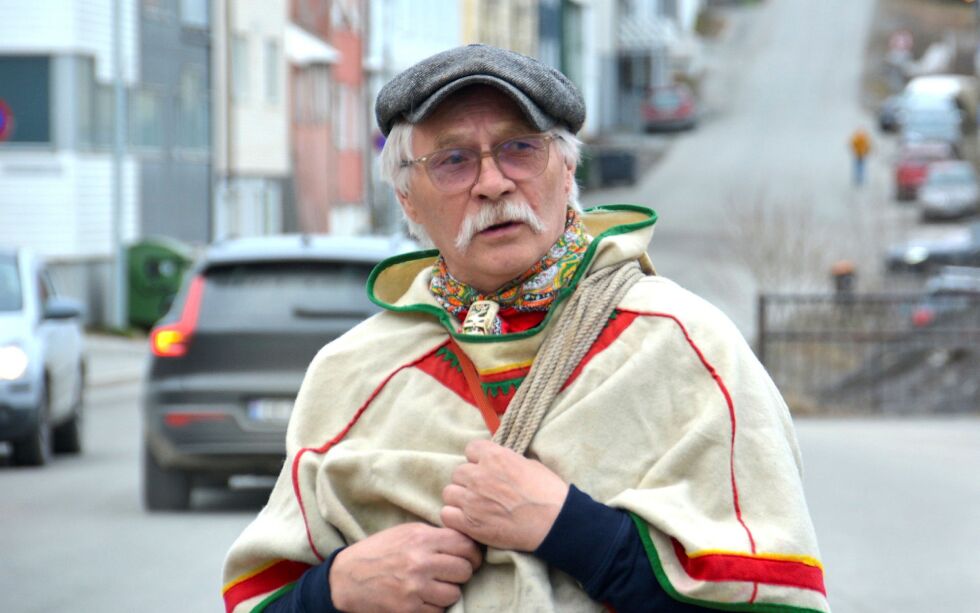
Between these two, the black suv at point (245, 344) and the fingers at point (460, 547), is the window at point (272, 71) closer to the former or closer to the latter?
the black suv at point (245, 344)

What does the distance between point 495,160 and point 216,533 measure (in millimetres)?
8461

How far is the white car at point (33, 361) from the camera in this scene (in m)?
14.6

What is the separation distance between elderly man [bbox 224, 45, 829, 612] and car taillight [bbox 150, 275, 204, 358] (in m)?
8.93

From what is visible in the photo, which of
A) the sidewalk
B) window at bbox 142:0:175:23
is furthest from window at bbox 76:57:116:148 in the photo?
the sidewalk

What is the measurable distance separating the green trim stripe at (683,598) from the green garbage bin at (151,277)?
3176 centimetres

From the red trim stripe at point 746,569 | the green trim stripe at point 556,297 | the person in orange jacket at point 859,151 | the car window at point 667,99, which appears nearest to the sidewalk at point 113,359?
the green trim stripe at point 556,297

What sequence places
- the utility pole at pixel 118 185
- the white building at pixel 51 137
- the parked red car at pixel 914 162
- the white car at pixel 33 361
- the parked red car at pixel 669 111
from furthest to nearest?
1. the parked red car at pixel 669 111
2. the parked red car at pixel 914 162
3. the white building at pixel 51 137
4. the utility pole at pixel 118 185
5. the white car at pixel 33 361

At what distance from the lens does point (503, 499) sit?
2939 millimetres

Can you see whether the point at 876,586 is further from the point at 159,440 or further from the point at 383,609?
the point at 383,609

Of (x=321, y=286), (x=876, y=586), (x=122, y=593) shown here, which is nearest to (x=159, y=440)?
(x=321, y=286)

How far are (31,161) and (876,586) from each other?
26.2m

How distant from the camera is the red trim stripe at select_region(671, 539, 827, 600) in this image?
9.32 feet

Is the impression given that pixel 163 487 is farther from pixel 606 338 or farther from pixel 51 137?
pixel 51 137

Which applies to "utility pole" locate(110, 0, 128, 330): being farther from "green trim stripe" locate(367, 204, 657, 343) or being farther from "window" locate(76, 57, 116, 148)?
"green trim stripe" locate(367, 204, 657, 343)
